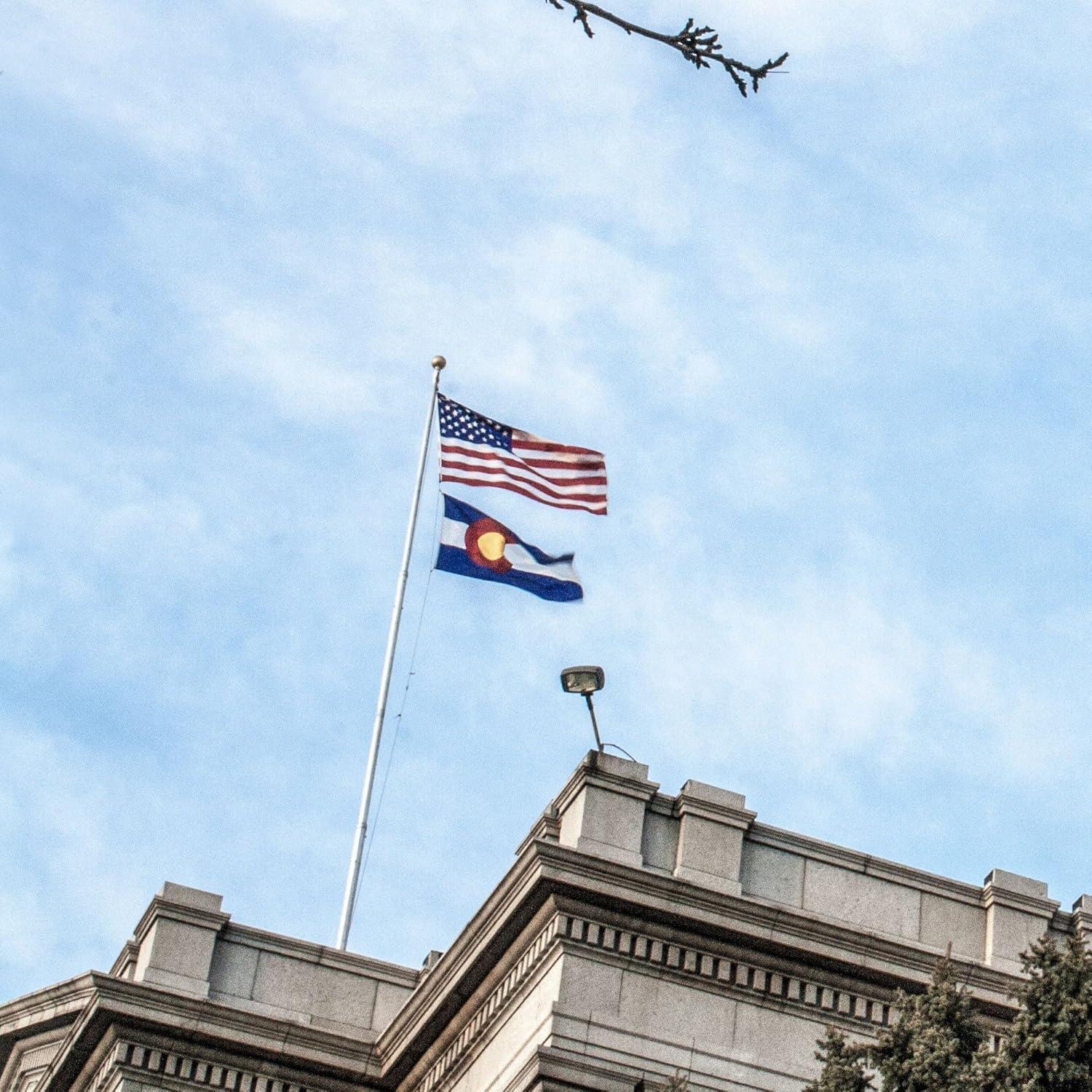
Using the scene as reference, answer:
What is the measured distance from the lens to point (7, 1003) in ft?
102

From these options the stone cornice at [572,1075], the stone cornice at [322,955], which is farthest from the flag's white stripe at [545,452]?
the stone cornice at [572,1075]

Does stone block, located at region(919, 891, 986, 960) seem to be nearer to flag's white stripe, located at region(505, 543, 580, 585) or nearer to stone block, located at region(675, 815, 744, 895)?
stone block, located at region(675, 815, 744, 895)

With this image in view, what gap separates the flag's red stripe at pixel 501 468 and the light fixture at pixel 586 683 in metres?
7.35

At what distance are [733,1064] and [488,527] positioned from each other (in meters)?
9.72

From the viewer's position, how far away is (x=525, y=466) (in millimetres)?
32688

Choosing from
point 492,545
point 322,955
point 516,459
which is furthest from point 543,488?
point 322,955

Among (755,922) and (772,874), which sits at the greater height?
(772,874)

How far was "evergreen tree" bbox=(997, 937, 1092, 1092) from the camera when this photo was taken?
1831 cm

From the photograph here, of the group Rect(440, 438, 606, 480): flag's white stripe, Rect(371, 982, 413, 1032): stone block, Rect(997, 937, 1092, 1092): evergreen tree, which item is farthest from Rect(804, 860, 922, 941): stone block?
Rect(440, 438, 606, 480): flag's white stripe

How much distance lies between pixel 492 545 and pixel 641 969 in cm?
842

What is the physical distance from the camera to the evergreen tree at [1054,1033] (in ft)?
60.1

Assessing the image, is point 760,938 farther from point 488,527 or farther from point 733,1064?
point 488,527

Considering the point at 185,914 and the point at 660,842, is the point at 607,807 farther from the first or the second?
the point at 185,914

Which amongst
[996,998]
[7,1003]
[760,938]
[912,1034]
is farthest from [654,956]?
[7,1003]
